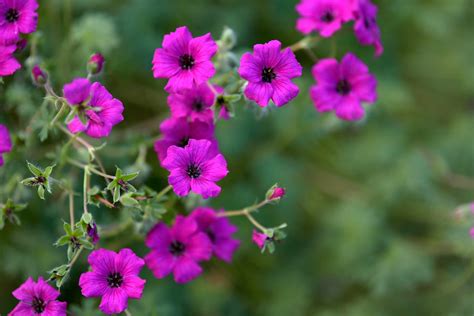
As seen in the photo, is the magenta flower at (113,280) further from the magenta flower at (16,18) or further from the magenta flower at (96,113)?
the magenta flower at (16,18)

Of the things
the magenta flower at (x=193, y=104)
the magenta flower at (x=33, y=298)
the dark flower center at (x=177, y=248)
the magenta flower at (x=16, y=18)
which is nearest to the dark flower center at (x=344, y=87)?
the magenta flower at (x=193, y=104)

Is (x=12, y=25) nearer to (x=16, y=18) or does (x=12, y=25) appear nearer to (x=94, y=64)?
(x=16, y=18)

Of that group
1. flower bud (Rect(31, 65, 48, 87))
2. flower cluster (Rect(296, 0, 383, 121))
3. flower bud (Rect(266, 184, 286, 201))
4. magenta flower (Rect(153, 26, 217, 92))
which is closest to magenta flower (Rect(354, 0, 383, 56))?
flower cluster (Rect(296, 0, 383, 121))

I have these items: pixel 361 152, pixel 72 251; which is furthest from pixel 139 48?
pixel 72 251

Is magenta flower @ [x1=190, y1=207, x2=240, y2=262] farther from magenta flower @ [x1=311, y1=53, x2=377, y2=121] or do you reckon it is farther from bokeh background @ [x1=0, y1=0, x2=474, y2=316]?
bokeh background @ [x1=0, y1=0, x2=474, y2=316]

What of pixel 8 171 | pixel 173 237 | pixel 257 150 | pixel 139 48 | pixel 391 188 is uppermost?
pixel 139 48

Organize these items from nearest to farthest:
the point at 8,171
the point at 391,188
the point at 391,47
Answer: the point at 8,171 < the point at 391,188 < the point at 391,47

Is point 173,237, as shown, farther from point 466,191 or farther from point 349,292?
point 466,191
